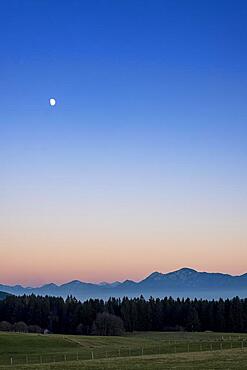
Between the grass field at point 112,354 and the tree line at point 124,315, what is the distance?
5714 cm

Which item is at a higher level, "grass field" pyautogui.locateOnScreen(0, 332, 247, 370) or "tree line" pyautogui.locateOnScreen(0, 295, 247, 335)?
"tree line" pyautogui.locateOnScreen(0, 295, 247, 335)

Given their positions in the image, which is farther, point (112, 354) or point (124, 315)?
point (124, 315)

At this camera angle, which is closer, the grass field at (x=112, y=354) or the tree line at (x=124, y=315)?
the grass field at (x=112, y=354)

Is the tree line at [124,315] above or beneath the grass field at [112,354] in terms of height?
above

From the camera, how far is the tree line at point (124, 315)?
529ft

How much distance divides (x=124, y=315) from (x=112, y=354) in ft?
308

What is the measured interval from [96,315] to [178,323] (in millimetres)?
25901

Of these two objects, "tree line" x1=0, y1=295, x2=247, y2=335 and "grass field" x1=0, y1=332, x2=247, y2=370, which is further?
"tree line" x1=0, y1=295, x2=247, y2=335

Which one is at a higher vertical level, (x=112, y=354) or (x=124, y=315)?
(x=124, y=315)

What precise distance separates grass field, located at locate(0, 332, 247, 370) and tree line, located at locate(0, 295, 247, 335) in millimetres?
57145

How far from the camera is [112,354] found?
79.5m

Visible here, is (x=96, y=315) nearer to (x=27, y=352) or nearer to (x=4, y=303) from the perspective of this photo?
(x=4, y=303)

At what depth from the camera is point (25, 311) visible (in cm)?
18362

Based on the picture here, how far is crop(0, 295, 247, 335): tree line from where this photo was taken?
161375 mm
